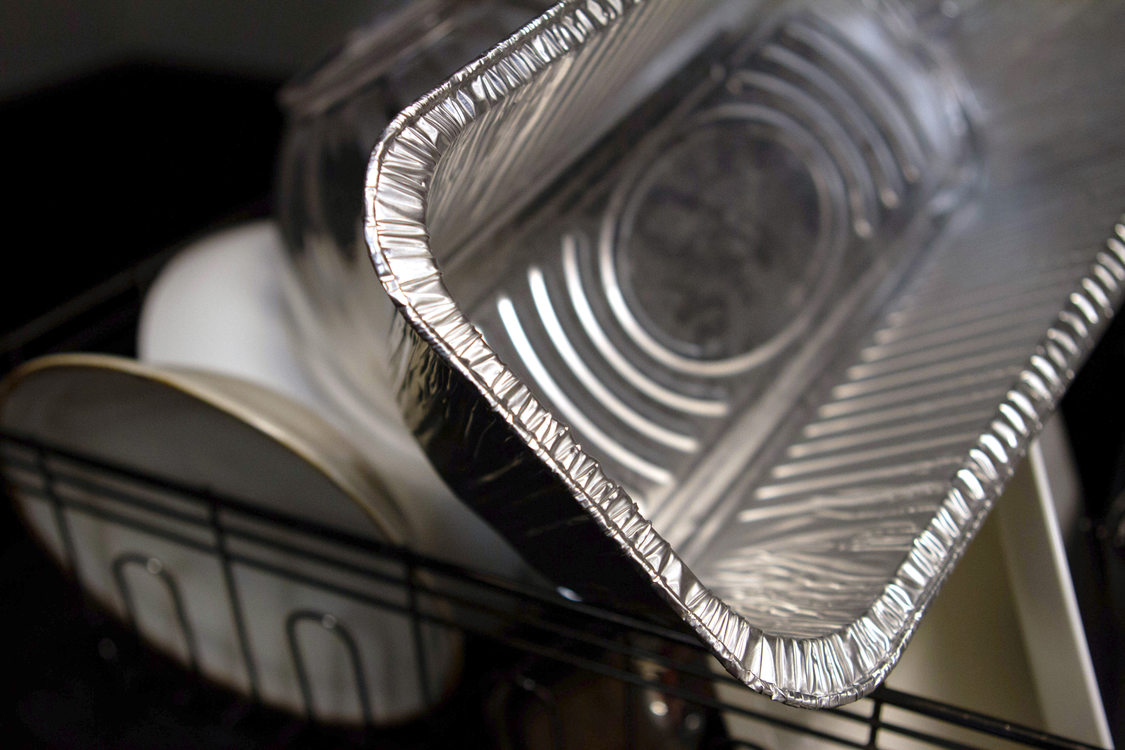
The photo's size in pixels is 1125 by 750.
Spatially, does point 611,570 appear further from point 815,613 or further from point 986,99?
point 986,99

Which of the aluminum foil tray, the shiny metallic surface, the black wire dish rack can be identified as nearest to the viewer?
the aluminum foil tray

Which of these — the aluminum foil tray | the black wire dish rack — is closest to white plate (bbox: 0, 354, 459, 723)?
the black wire dish rack

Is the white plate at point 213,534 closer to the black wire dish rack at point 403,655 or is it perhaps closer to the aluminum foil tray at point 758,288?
the black wire dish rack at point 403,655

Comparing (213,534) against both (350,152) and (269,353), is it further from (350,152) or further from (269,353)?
(350,152)

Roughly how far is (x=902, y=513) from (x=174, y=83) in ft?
4.46

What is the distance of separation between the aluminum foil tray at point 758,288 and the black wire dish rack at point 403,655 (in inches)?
2.0

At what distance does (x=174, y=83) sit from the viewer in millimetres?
1428

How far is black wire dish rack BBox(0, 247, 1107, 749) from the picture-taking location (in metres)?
0.39

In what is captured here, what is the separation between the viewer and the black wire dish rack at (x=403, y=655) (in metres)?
0.39

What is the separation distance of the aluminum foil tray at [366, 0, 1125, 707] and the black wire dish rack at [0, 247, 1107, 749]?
0.17 ft

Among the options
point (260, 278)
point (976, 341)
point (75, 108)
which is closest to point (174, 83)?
point (75, 108)

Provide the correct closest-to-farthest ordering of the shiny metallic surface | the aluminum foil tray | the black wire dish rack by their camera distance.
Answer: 1. the aluminum foil tray
2. the black wire dish rack
3. the shiny metallic surface

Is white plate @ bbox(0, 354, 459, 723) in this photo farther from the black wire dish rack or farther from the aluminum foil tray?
the aluminum foil tray

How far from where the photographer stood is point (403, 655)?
0.50m
